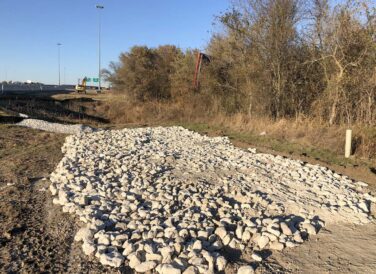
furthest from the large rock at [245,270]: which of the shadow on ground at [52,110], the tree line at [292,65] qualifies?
the shadow on ground at [52,110]

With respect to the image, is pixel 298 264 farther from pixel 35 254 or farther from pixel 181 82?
pixel 181 82

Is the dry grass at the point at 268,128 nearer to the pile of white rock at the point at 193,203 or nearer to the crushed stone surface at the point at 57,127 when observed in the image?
the pile of white rock at the point at 193,203

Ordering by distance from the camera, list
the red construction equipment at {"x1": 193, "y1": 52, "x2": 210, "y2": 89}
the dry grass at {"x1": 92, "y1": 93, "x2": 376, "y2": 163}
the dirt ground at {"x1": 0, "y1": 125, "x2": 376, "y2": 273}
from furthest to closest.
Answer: the red construction equipment at {"x1": 193, "y1": 52, "x2": 210, "y2": 89}, the dry grass at {"x1": 92, "y1": 93, "x2": 376, "y2": 163}, the dirt ground at {"x1": 0, "y1": 125, "x2": 376, "y2": 273}

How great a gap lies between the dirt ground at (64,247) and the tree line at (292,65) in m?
8.96

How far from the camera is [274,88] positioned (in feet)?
55.5

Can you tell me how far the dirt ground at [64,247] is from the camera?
429 centimetres

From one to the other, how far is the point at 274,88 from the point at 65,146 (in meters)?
9.45

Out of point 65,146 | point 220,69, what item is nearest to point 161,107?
point 220,69

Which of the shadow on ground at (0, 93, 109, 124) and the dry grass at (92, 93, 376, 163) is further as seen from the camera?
the shadow on ground at (0, 93, 109, 124)

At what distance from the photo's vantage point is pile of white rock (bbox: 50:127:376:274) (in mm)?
4547

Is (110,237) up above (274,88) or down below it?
below

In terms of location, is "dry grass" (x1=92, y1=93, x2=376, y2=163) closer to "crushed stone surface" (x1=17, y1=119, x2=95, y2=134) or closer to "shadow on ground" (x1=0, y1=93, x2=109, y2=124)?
"shadow on ground" (x1=0, y1=93, x2=109, y2=124)

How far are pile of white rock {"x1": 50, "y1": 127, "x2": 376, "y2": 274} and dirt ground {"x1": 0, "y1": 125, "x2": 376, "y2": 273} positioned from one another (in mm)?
152

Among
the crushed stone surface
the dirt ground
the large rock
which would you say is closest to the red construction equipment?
the crushed stone surface
